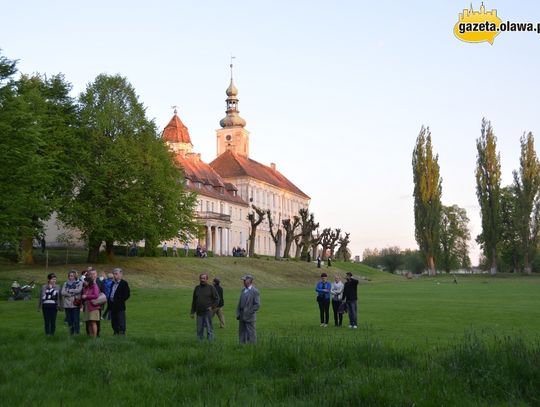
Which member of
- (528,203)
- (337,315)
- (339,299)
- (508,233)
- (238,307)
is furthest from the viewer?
(508,233)

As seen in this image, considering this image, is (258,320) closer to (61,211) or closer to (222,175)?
(61,211)

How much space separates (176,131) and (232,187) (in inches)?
510

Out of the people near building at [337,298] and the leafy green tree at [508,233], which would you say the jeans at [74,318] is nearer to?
the people near building at [337,298]

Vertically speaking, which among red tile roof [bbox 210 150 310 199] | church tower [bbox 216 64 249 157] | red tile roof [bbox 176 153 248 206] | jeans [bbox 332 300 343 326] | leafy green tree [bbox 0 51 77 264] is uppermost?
church tower [bbox 216 64 249 157]

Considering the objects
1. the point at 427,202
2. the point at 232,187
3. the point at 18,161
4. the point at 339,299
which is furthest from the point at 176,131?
the point at 339,299

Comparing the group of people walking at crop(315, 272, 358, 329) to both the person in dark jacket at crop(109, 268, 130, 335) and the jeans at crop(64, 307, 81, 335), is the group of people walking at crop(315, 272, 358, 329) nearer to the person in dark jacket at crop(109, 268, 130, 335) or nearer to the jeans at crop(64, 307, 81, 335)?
the person in dark jacket at crop(109, 268, 130, 335)

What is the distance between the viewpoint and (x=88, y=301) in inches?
632

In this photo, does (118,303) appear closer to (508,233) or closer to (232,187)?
(508,233)

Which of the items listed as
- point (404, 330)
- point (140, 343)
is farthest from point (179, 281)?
point (140, 343)

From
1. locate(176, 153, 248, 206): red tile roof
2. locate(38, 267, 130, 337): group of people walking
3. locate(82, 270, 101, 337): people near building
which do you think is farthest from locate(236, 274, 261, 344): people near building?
locate(176, 153, 248, 206): red tile roof

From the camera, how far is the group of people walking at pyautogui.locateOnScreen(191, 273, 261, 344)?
582 inches

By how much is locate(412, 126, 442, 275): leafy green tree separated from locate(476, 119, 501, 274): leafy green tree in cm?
550

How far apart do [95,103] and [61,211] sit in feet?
33.0

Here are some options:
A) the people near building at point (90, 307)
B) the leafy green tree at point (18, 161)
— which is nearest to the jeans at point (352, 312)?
the people near building at point (90, 307)
